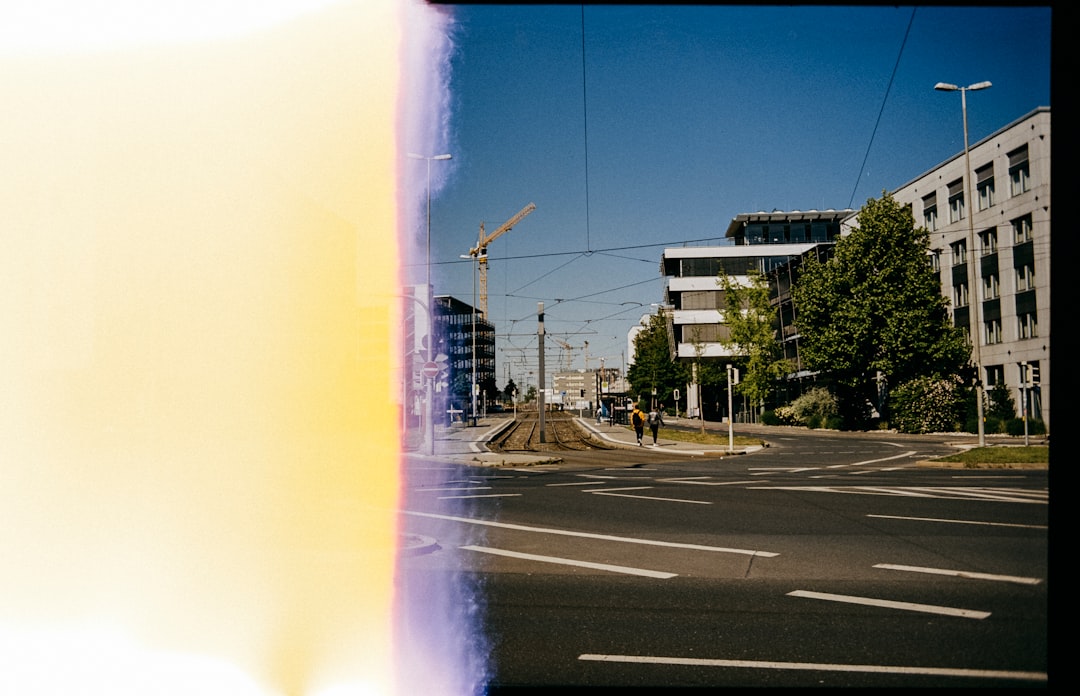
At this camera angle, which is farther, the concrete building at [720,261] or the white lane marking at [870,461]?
the concrete building at [720,261]

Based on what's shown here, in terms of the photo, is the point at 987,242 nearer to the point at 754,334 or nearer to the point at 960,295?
the point at 960,295

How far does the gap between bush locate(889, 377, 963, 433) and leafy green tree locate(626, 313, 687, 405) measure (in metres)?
31.7

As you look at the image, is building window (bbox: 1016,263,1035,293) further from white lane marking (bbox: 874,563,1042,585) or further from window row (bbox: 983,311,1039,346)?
white lane marking (bbox: 874,563,1042,585)

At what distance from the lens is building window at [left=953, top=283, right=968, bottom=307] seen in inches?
1876

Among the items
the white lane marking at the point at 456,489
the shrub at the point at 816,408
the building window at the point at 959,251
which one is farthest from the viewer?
the shrub at the point at 816,408

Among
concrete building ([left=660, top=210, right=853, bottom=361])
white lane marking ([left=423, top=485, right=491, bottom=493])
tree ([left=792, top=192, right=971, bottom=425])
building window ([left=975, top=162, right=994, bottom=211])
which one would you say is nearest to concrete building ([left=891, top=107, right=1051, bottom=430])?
building window ([left=975, top=162, right=994, bottom=211])

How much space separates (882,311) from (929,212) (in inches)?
335

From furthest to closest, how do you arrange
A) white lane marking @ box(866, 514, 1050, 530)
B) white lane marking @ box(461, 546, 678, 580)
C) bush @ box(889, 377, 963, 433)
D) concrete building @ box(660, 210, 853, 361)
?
concrete building @ box(660, 210, 853, 361), bush @ box(889, 377, 963, 433), white lane marking @ box(866, 514, 1050, 530), white lane marking @ box(461, 546, 678, 580)

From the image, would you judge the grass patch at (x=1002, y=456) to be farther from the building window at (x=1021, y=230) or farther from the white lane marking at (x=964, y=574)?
the white lane marking at (x=964, y=574)

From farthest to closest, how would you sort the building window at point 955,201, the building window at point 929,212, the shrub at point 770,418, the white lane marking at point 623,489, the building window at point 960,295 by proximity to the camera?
the shrub at point 770,418 → the building window at point 929,212 → the building window at point 960,295 → the building window at point 955,201 → the white lane marking at point 623,489

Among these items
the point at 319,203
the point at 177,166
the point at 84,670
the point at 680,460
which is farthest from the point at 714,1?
the point at 680,460

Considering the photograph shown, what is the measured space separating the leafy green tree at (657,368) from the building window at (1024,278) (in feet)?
126

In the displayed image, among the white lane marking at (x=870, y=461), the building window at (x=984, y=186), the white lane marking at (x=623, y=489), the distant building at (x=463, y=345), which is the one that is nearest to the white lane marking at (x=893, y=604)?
the white lane marking at (x=623, y=489)

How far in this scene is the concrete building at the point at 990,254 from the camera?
31875mm
